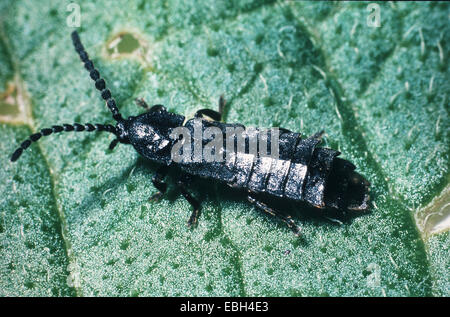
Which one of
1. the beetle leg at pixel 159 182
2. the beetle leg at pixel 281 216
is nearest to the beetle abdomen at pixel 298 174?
the beetle leg at pixel 281 216

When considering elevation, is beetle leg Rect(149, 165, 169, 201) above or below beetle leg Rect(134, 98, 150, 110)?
below

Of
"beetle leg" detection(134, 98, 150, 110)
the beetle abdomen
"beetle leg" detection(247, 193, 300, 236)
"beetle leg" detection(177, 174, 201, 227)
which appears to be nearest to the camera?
the beetle abdomen

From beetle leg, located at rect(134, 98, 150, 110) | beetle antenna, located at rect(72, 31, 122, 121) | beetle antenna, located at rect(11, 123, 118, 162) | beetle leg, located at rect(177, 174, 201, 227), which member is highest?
beetle antenna, located at rect(72, 31, 122, 121)

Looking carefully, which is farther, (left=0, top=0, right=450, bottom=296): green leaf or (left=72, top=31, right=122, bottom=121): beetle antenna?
(left=72, top=31, right=122, bottom=121): beetle antenna

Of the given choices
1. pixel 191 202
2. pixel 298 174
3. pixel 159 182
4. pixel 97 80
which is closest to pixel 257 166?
pixel 298 174

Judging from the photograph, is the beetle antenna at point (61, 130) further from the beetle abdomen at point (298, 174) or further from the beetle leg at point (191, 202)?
the beetle abdomen at point (298, 174)

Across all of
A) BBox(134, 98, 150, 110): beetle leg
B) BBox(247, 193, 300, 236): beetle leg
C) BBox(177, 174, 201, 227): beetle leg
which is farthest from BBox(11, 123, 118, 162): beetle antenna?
BBox(247, 193, 300, 236): beetle leg

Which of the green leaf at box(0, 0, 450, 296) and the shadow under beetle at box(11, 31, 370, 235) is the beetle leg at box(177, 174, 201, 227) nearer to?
the shadow under beetle at box(11, 31, 370, 235)

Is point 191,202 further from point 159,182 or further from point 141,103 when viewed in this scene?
point 141,103
